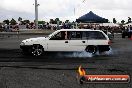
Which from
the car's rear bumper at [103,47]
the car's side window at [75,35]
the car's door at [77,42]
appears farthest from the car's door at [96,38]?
the car's side window at [75,35]

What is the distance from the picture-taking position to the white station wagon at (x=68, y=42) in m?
17.4

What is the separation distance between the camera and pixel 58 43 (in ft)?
57.3

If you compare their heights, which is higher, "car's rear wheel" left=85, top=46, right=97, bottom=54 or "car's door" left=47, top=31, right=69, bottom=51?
"car's door" left=47, top=31, right=69, bottom=51

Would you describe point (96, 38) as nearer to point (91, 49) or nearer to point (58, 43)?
point (91, 49)

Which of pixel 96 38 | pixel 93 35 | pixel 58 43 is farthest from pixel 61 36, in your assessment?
pixel 96 38

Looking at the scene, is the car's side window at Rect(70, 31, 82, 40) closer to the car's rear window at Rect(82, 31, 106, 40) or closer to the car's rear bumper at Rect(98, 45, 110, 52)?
the car's rear window at Rect(82, 31, 106, 40)

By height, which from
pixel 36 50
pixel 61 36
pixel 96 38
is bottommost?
pixel 36 50

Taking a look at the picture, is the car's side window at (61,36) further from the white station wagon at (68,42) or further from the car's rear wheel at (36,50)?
the car's rear wheel at (36,50)

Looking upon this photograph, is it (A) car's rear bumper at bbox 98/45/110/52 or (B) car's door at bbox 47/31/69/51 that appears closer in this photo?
(B) car's door at bbox 47/31/69/51

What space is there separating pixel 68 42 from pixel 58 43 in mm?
531

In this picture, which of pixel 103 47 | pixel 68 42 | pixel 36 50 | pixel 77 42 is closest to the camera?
pixel 36 50

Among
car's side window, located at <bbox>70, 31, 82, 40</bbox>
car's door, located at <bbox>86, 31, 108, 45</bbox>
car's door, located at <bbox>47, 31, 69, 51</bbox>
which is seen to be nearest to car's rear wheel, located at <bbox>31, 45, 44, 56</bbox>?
car's door, located at <bbox>47, 31, 69, 51</bbox>

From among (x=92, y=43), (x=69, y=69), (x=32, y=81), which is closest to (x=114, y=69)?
(x=69, y=69)

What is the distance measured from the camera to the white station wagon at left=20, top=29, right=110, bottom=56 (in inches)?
686
